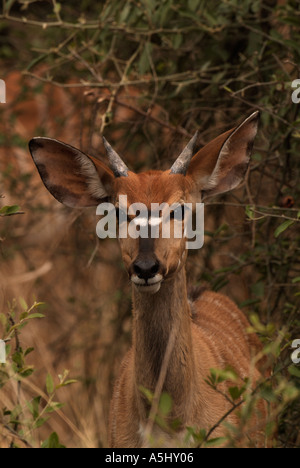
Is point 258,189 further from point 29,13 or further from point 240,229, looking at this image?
point 29,13

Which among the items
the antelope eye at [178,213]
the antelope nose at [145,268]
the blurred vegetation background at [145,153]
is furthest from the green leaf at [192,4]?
the antelope nose at [145,268]

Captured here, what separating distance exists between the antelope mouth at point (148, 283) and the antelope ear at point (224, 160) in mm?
751

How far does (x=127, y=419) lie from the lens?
375 cm

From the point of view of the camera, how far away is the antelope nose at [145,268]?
10.5ft

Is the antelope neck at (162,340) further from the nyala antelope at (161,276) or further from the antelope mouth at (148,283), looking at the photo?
the antelope mouth at (148,283)

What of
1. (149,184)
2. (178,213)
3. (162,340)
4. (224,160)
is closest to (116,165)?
(149,184)

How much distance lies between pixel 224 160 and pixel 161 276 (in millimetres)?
875

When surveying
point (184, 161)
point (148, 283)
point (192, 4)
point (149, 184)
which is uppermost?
point (192, 4)

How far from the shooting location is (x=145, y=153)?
6336 millimetres

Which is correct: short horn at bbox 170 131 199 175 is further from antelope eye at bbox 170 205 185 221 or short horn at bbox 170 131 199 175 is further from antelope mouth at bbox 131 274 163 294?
antelope mouth at bbox 131 274 163 294

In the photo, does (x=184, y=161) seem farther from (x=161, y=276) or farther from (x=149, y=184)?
(x=161, y=276)

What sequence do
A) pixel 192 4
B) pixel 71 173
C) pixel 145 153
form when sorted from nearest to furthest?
1. pixel 71 173
2. pixel 192 4
3. pixel 145 153

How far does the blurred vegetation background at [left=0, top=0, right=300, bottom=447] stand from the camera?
15.6ft

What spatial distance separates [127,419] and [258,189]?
6.32 ft
